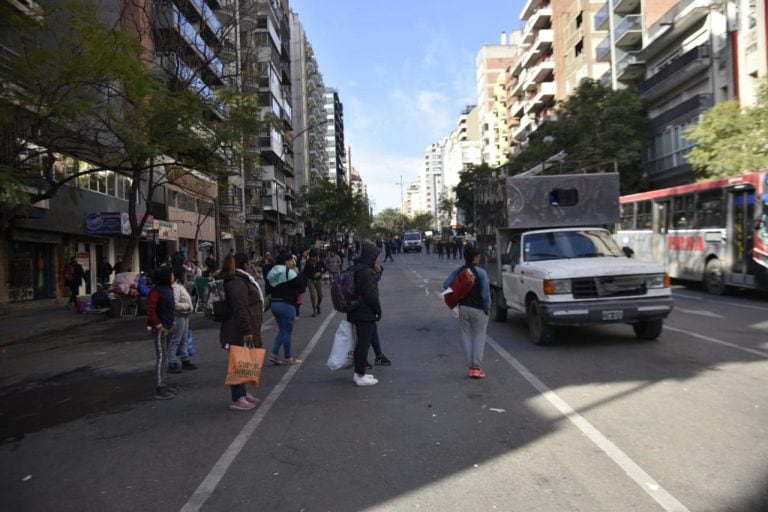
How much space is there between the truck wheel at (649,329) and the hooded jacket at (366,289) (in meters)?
4.75

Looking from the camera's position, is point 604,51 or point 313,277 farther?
point 604,51

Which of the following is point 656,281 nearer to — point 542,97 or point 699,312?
point 699,312

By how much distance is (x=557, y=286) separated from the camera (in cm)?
906

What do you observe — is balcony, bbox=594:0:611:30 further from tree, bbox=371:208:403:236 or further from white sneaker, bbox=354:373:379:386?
tree, bbox=371:208:403:236

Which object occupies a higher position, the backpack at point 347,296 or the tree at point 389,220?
the tree at point 389,220

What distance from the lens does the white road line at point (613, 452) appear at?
3.83 meters

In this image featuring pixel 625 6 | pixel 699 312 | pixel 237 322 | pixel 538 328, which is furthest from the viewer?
pixel 625 6

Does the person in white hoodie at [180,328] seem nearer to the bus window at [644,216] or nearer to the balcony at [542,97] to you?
the bus window at [644,216]

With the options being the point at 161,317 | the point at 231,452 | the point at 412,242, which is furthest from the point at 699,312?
the point at 412,242

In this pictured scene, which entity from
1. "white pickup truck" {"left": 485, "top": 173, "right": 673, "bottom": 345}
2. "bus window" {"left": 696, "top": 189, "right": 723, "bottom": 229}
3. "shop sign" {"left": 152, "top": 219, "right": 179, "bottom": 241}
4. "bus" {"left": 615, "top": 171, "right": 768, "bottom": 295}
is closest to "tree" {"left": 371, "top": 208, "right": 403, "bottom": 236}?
"shop sign" {"left": 152, "top": 219, "right": 179, "bottom": 241}

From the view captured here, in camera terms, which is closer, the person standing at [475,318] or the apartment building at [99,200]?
the person standing at [475,318]

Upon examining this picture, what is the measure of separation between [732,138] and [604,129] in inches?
632

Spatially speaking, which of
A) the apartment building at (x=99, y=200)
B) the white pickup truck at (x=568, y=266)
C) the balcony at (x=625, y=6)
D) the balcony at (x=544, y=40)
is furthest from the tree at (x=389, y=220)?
the white pickup truck at (x=568, y=266)

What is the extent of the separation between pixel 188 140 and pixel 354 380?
9268mm
